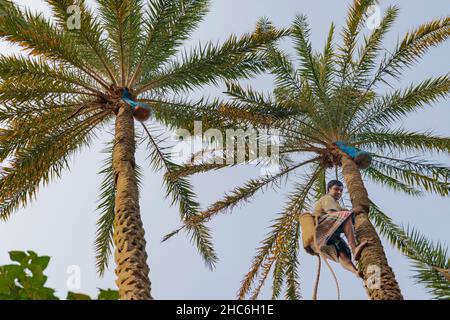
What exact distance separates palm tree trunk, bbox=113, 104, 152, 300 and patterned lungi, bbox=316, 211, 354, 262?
254 cm

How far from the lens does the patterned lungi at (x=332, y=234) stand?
31.2 ft

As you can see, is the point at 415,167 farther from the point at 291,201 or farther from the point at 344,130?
the point at 291,201

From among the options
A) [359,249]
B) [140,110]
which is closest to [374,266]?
[359,249]

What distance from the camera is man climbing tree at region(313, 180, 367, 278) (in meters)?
9.55

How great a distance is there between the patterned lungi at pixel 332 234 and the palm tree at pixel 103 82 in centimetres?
280

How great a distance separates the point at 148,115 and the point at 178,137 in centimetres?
167

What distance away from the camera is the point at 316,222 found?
9.23m

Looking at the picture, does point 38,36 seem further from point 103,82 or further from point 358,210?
point 358,210

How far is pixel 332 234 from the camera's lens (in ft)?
31.6

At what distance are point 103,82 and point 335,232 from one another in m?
5.90

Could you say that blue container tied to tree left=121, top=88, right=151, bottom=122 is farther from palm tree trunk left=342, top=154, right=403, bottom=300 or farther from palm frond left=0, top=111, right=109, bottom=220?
palm tree trunk left=342, top=154, right=403, bottom=300
